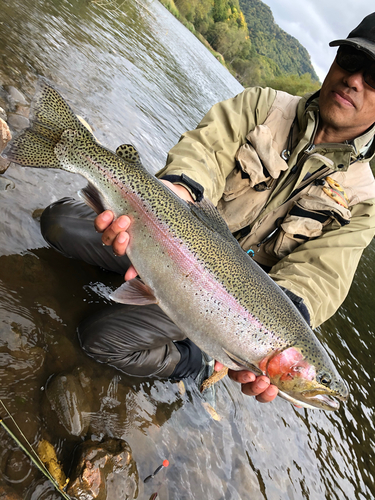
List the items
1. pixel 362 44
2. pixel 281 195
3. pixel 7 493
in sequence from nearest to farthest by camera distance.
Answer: pixel 7 493, pixel 362 44, pixel 281 195

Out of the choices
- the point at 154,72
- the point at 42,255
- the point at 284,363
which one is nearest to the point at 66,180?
the point at 42,255

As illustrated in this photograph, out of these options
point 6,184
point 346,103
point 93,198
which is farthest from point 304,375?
point 6,184

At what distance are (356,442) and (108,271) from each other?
4.46 metres

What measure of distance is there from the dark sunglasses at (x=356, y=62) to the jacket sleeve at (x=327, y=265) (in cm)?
109

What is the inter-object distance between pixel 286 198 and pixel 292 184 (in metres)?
0.14

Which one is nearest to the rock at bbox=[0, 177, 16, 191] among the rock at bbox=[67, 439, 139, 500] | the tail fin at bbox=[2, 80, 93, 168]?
the tail fin at bbox=[2, 80, 93, 168]

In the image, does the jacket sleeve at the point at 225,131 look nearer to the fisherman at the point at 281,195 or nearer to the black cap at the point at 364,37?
the fisherman at the point at 281,195

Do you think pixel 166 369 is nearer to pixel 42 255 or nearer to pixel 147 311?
pixel 147 311

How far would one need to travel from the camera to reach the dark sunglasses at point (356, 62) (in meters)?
2.75

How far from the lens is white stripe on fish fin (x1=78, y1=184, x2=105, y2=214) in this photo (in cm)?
230

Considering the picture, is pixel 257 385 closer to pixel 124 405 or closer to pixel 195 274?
pixel 195 274

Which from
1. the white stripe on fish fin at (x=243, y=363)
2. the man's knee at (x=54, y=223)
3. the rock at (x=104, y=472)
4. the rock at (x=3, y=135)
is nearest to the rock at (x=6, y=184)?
the rock at (x=3, y=135)

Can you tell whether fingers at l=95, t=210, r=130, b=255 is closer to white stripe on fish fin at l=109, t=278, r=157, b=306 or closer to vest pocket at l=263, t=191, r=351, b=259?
white stripe on fish fin at l=109, t=278, r=157, b=306

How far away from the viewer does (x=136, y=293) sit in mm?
2305
